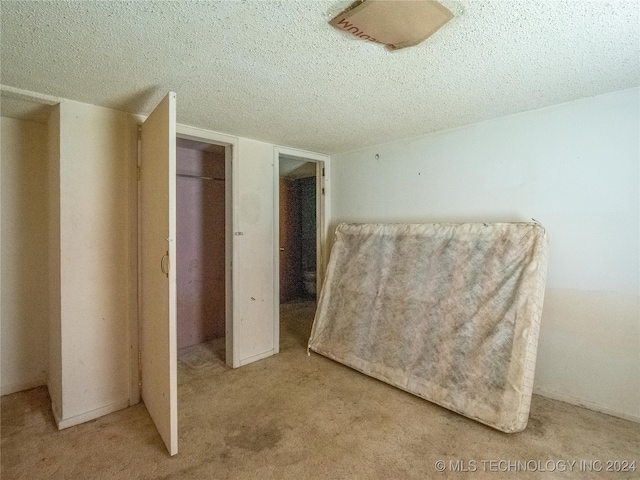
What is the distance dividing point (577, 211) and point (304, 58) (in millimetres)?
2022

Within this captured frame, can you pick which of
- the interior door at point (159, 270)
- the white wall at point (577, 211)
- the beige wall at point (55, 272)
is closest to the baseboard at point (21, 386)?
the beige wall at point (55, 272)

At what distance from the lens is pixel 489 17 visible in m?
1.24

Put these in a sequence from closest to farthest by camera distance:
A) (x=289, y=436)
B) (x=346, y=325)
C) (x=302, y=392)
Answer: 1. (x=289, y=436)
2. (x=302, y=392)
3. (x=346, y=325)

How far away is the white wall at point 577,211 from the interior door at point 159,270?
2.18 metres

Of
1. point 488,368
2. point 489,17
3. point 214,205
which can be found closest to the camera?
point 489,17

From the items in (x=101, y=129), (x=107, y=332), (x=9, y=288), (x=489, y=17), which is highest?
(x=489, y=17)

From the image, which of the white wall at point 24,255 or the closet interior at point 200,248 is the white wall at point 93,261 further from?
the closet interior at point 200,248

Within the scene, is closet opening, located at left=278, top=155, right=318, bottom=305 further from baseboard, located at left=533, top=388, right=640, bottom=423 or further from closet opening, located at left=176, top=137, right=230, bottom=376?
baseboard, located at left=533, top=388, right=640, bottom=423

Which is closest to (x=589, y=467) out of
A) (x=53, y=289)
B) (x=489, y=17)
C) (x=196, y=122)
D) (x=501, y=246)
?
(x=501, y=246)

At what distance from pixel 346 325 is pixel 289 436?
120cm

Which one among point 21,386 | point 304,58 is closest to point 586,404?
point 304,58

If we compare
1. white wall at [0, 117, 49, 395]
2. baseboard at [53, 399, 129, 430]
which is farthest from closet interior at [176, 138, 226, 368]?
white wall at [0, 117, 49, 395]

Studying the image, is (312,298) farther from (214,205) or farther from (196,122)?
(196,122)

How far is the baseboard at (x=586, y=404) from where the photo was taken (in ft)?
6.48
